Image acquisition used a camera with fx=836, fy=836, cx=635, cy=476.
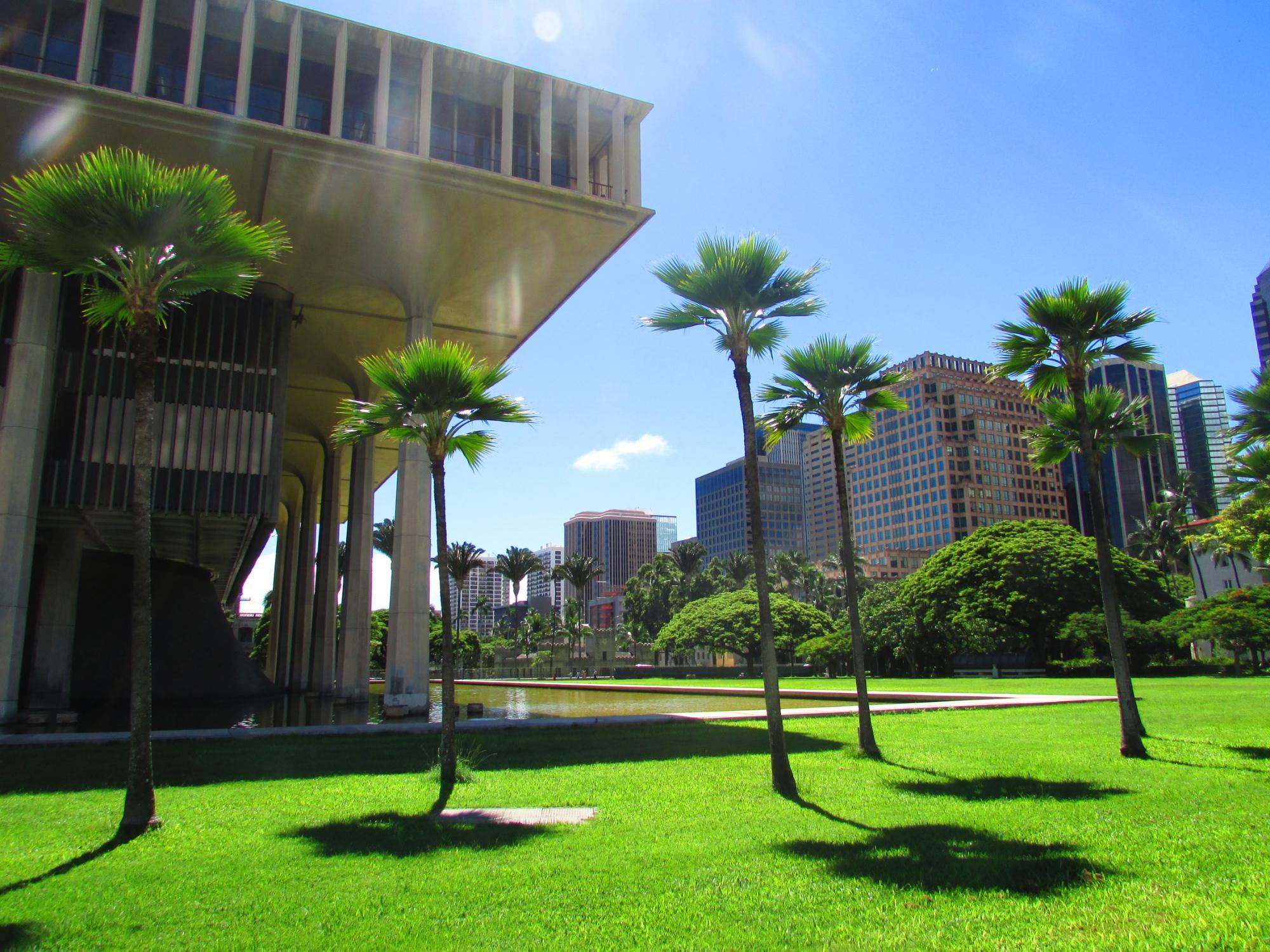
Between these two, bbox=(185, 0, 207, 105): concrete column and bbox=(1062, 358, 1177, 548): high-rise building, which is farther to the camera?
bbox=(1062, 358, 1177, 548): high-rise building

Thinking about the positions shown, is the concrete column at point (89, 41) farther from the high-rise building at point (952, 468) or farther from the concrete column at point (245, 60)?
the high-rise building at point (952, 468)

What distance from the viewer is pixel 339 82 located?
22.1 m

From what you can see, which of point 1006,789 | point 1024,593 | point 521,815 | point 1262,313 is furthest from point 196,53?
point 1262,313

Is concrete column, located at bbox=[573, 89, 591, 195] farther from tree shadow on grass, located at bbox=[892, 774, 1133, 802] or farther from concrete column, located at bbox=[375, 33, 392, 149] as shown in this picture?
tree shadow on grass, located at bbox=[892, 774, 1133, 802]

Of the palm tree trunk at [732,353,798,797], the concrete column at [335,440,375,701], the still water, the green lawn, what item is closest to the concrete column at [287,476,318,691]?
the still water

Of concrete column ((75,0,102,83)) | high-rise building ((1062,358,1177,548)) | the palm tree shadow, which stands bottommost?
the palm tree shadow

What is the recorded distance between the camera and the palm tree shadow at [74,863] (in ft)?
20.6

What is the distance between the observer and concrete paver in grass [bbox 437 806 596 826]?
8.59m

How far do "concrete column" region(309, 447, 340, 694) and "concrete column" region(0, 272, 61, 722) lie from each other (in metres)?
18.1

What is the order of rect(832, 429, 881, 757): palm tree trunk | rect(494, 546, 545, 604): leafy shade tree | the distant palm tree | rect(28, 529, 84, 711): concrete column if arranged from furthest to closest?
rect(494, 546, 545, 604): leafy shade tree, the distant palm tree, rect(28, 529, 84, 711): concrete column, rect(832, 429, 881, 757): palm tree trunk

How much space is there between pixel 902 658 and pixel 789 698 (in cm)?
2696

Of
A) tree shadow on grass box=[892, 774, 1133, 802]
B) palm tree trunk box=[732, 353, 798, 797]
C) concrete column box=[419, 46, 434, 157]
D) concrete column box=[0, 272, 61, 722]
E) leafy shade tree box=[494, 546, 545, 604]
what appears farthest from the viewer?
leafy shade tree box=[494, 546, 545, 604]

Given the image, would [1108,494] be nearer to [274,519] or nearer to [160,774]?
[274,519]

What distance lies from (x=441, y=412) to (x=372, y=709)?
21462 mm
